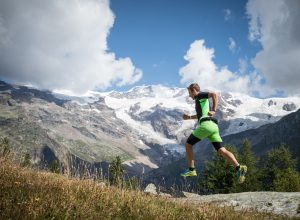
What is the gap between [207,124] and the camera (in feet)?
33.8

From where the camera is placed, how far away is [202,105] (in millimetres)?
10695

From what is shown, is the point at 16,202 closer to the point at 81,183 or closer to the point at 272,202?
the point at 81,183

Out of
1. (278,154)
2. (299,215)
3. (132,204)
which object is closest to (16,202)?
(132,204)

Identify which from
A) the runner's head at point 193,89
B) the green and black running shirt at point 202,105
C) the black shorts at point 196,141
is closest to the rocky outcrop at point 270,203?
the black shorts at point 196,141

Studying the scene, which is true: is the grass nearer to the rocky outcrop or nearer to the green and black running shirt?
the green and black running shirt

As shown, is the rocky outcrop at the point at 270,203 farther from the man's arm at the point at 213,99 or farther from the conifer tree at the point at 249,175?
the conifer tree at the point at 249,175

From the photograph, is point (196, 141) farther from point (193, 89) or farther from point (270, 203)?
point (270, 203)

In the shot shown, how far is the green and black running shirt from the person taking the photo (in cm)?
1069

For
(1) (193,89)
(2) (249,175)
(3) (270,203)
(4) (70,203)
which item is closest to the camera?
(4) (70,203)

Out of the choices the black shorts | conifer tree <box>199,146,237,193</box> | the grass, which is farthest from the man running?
conifer tree <box>199,146,237,193</box>

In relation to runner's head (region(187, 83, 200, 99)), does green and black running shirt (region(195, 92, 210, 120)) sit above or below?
below

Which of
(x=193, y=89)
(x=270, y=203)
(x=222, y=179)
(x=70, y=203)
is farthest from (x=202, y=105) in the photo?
(x=222, y=179)

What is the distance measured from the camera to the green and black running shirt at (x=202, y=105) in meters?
10.7

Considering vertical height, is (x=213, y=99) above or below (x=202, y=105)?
above
